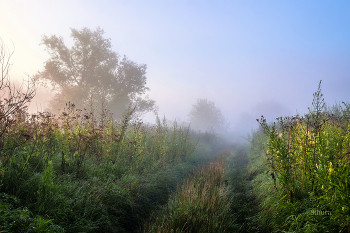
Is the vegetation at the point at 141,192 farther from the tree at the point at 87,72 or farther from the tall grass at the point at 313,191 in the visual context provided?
the tree at the point at 87,72

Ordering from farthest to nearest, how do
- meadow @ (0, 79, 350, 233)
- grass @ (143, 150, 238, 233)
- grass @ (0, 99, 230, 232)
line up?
grass @ (143, 150, 238, 233), grass @ (0, 99, 230, 232), meadow @ (0, 79, 350, 233)

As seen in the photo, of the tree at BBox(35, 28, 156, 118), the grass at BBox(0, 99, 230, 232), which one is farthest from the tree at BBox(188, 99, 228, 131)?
the grass at BBox(0, 99, 230, 232)

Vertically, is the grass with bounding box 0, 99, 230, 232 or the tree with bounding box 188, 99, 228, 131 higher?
the tree with bounding box 188, 99, 228, 131

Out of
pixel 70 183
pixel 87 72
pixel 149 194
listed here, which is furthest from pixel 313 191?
pixel 87 72

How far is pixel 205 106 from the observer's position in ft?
149

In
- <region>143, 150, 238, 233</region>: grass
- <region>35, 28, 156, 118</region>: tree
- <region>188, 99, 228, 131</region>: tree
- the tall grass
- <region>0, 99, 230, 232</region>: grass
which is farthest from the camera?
<region>188, 99, 228, 131</region>: tree

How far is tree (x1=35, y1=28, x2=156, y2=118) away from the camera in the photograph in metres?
19.1

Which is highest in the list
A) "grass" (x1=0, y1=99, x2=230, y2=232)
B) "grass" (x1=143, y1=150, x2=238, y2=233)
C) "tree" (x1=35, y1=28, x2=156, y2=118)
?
"tree" (x1=35, y1=28, x2=156, y2=118)

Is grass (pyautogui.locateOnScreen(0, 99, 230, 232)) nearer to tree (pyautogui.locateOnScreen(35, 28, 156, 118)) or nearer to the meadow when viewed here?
the meadow

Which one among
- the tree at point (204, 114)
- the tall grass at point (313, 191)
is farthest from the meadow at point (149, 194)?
the tree at point (204, 114)

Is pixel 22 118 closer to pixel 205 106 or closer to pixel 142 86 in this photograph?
pixel 142 86

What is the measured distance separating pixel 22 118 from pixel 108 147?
2.25 m

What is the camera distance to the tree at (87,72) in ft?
62.8

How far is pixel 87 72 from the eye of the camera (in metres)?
20.3
